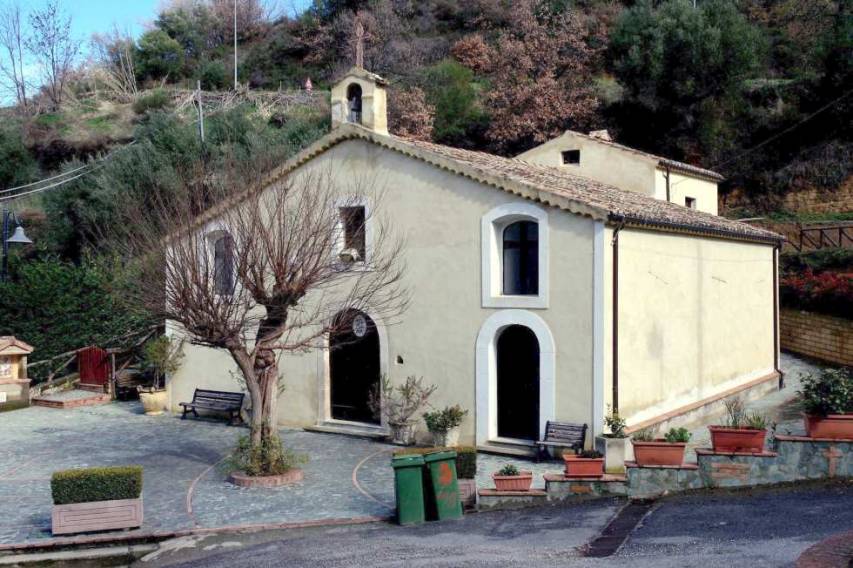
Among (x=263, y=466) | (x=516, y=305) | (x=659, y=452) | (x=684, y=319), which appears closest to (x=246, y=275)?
(x=263, y=466)

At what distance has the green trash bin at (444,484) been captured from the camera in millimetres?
11141

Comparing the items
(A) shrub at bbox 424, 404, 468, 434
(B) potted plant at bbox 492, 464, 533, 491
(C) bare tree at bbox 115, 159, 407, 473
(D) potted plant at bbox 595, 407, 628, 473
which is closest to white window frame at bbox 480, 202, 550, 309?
(C) bare tree at bbox 115, 159, 407, 473

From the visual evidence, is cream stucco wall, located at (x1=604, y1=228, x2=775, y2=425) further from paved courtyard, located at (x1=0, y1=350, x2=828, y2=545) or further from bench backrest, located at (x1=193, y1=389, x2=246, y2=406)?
bench backrest, located at (x1=193, y1=389, x2=246, y2=406)

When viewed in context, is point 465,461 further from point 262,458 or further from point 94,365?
point 94,365

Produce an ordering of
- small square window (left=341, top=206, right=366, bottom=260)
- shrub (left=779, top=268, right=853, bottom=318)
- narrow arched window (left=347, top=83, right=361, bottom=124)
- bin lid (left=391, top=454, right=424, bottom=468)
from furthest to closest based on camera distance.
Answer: shrub (left=779, top=268, right=853, bottom=318), narrow arched window (left=347, top=83, right=361, bottom=124), small square window (left=341, top=206, right=366, bottom=260), bin lid (left=391, top=454, right=424, bottom=468)

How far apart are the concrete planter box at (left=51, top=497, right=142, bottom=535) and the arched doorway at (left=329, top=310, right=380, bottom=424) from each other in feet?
21.8

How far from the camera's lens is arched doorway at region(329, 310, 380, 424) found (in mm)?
17094

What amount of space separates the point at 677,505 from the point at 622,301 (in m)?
4.54

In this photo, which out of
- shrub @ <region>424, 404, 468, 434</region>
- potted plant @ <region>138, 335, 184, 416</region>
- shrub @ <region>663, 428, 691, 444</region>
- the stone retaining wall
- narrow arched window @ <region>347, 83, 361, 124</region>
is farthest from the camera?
the stone retaining wall

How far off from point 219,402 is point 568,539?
11052 mm

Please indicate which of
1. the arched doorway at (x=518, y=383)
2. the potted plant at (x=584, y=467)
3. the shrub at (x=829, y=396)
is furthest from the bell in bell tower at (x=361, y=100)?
the shrub at (x=829, y=396)

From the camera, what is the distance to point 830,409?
36.4ft

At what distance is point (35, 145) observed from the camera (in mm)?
45062

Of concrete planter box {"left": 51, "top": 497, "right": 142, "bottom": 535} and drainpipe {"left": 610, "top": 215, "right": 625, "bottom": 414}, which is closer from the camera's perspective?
concrete planter box {"left": 51, "top": 497, "right": 142, "bottom": 535}
